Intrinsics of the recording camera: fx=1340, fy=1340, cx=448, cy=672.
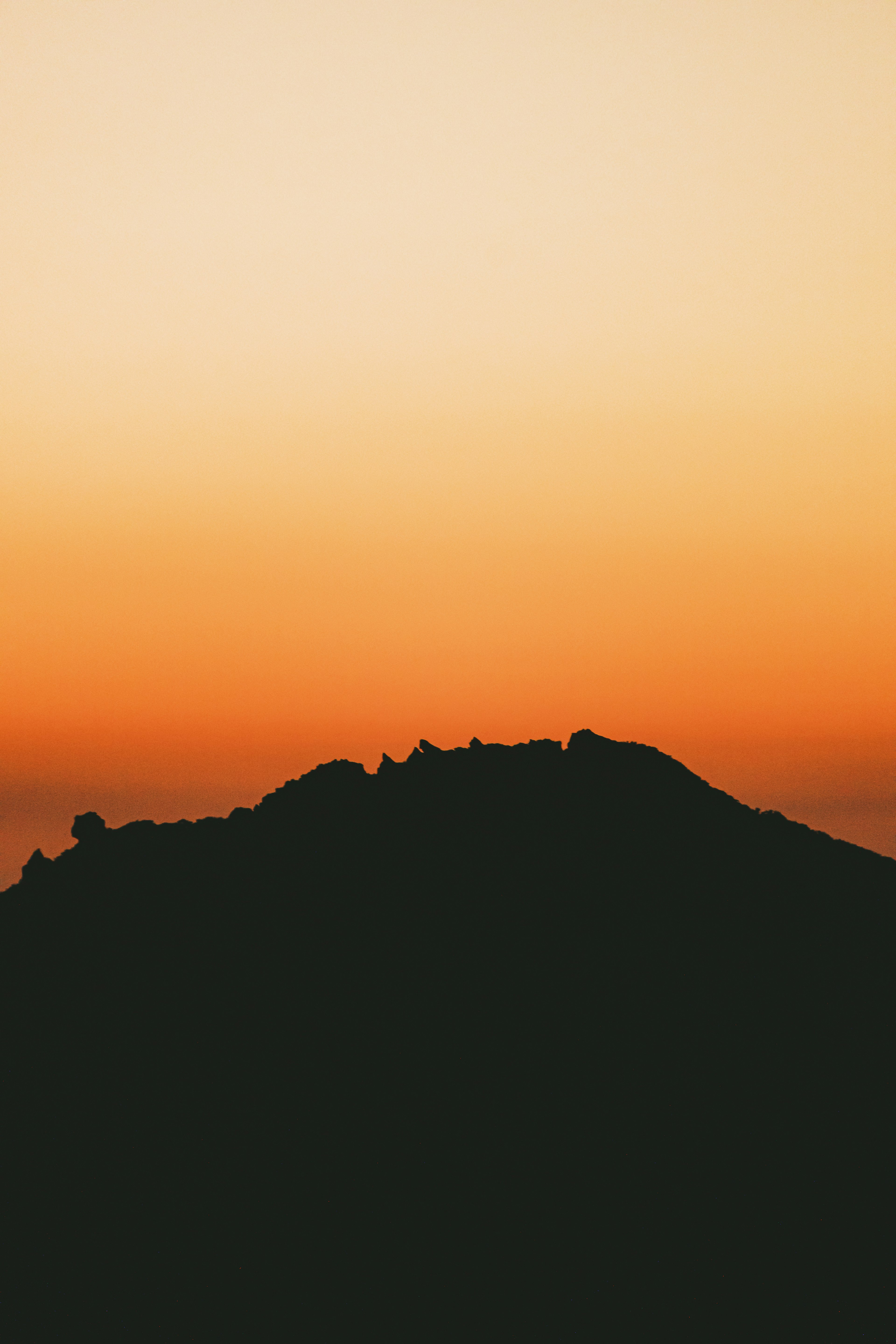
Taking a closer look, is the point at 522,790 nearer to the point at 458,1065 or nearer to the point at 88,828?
the point at 458,1065

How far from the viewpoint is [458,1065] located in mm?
51656

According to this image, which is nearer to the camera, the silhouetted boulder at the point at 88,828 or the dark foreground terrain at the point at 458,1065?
the dark foreground terrain at the point at 458,1065

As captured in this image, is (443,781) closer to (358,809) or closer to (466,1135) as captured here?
(358,809)

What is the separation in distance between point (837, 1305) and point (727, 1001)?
1188 cm

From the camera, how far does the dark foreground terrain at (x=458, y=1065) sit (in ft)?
153

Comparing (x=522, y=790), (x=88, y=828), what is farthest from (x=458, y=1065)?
(x=88, y=828)

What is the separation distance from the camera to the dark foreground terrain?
46.8 m

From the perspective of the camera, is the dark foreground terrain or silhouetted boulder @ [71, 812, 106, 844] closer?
the dark foreground terrain

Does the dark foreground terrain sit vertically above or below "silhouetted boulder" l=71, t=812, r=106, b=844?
below

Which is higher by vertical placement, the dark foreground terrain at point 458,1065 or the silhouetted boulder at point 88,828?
the silhouetted boulder at point 88,828

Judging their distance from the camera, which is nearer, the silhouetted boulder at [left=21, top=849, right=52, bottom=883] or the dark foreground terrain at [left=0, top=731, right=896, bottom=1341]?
the dark foreground terrain at [left=0, top=731, right=896, bottom=1341]

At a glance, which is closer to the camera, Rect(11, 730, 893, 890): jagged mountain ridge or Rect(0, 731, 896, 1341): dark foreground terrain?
Rect(0, 731, 896, 1341): dark foreground terrain

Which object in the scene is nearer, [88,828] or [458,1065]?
[458,1065]

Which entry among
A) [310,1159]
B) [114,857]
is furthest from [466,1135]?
[114,857]
